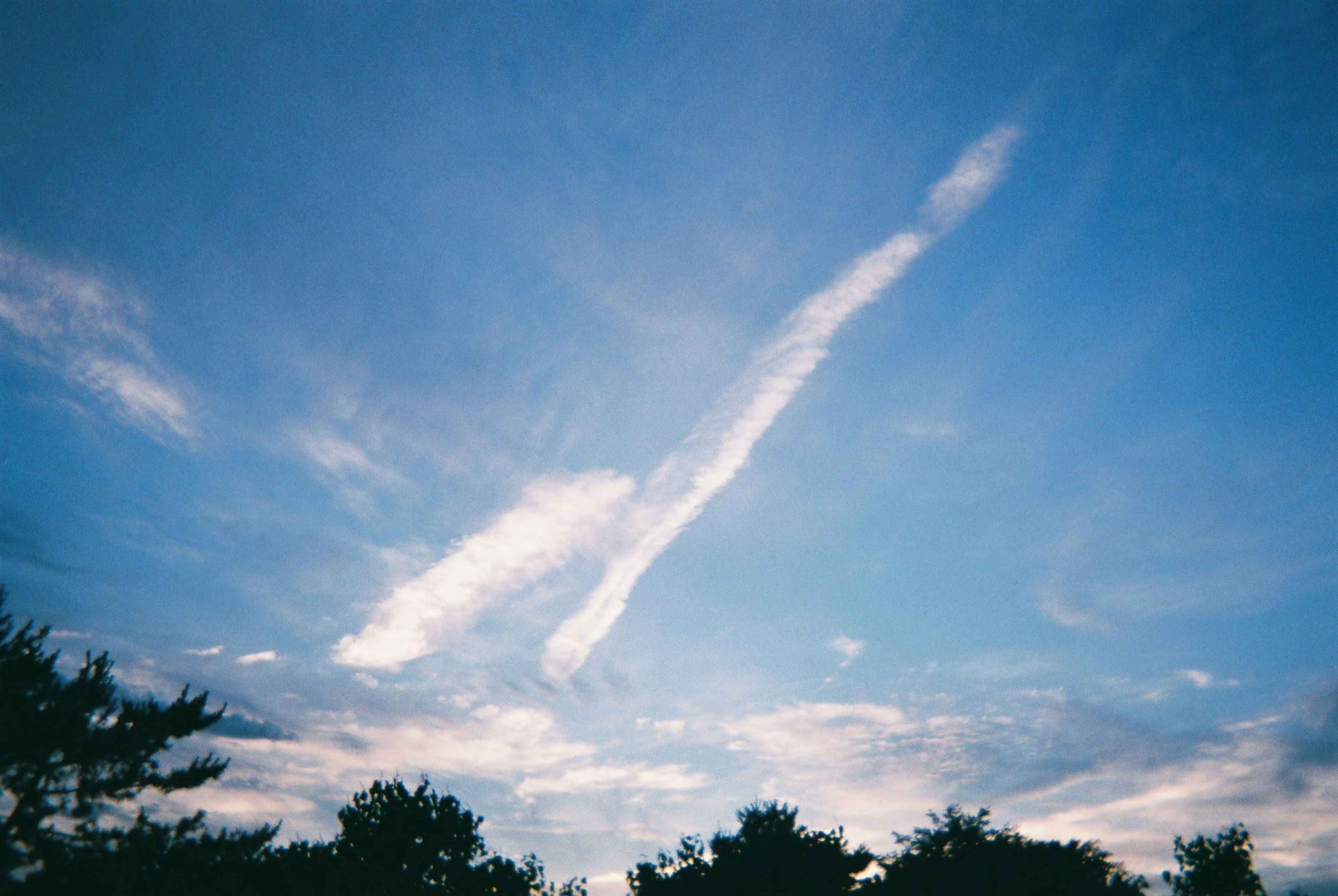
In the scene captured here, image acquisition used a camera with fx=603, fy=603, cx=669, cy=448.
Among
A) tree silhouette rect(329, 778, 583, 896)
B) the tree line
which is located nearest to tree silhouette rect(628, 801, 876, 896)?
the tree line

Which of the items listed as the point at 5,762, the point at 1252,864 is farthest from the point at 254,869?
the point at 1252,864

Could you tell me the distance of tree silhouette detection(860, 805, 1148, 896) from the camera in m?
36.7

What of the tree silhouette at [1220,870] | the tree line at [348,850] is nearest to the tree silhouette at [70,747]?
the tree line at [348,850]

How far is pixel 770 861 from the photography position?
4444 centimetres

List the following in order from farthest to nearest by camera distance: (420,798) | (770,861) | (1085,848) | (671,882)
Answer: (420,798) < (671,882) < (770,861) < (1085,848)

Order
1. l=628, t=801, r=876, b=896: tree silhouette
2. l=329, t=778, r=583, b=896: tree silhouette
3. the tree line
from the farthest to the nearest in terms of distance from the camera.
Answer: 1. l=329, t=778, r=583, b=896: tree silhouette
2. l=628, t=801, r=876, b=896: tree silhouette
3. the tree line

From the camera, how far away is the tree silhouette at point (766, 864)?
43.3 m

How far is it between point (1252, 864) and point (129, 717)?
91052mm

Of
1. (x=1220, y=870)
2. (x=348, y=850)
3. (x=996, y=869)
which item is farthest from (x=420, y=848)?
(x=1220, y=870)

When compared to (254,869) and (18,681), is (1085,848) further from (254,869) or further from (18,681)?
(18,681)

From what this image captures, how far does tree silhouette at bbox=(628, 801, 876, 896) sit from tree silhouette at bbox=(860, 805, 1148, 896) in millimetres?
2831

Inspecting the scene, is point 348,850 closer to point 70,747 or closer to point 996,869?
point 70,747

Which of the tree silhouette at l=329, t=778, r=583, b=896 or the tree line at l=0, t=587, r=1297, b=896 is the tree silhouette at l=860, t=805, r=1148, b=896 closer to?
the tree line at l=0, t=587, r=1297, b=896

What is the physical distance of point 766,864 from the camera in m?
44.4
